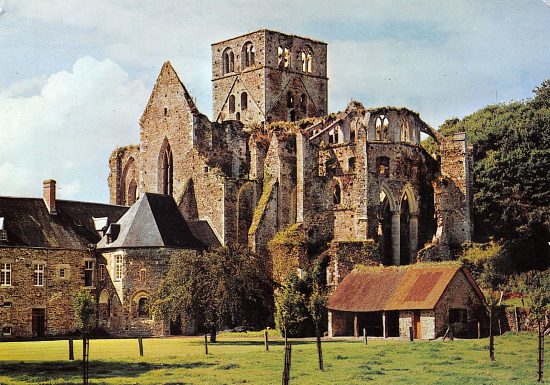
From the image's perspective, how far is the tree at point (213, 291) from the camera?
52.3m

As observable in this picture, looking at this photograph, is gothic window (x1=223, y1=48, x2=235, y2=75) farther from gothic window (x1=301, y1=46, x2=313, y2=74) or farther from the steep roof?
the steep roof

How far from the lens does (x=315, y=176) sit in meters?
63.2

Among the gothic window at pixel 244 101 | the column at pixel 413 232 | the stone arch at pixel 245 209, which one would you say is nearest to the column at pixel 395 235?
the column at pixel 413 232

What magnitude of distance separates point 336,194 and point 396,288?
10013 millimetres

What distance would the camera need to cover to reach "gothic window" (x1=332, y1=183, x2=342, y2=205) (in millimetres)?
62750

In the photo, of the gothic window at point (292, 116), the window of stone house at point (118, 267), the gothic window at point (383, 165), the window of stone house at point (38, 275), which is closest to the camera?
the window of stone house at point (38, 275)

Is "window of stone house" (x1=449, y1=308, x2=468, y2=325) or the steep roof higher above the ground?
the steep roof

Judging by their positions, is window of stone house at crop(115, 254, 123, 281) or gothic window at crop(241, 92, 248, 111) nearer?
window of stone house at crop(115, 254, 123, 281)

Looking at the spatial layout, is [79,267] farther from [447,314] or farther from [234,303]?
[447,314]

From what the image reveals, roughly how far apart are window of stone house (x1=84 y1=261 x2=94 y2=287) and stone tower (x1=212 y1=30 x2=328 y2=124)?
52.2 feet

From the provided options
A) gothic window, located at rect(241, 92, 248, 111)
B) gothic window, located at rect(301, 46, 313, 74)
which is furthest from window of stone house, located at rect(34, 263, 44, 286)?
gothic window, located at rect(301, 46, 313, 74)

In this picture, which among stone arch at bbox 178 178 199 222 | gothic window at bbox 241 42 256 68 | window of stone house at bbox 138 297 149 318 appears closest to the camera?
window of stone house at bbox 138 297 149 318

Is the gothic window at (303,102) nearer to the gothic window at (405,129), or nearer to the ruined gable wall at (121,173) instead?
the ruined gable wall at (121,173)

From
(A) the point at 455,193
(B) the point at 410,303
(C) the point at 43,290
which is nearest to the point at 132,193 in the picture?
(C) the point at 43,290
